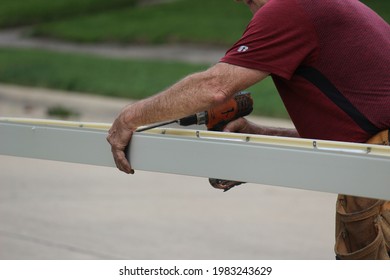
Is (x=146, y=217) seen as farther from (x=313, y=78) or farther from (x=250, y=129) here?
(x=313, y=78)

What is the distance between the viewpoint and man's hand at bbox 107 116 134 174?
127 inches

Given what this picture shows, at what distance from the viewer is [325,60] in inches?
127

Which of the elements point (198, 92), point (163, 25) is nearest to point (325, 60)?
point (198, 92)

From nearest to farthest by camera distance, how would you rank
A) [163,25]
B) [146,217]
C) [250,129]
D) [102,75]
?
[250,129] → [146,217] → [102,75] → [163,25]

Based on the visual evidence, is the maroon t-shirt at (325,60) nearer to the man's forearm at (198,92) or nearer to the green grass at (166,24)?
the man's forearm at (198,92)

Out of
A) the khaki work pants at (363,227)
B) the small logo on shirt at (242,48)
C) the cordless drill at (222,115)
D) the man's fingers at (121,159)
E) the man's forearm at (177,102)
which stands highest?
the small logo on shirt at (242,48)

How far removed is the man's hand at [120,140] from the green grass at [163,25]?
508 inches

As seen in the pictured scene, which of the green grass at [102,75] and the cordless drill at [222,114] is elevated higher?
the green grass at [102,75]

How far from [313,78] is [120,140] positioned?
2.33 feet

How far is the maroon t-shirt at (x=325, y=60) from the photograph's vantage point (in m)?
3.15

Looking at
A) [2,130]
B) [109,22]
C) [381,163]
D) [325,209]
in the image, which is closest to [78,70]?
[109,22]

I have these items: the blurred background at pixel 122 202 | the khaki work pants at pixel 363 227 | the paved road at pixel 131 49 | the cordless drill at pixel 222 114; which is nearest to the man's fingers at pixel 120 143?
the cordless drill at pixel 222 114

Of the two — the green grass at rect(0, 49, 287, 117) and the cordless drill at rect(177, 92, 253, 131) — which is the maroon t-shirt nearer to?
the cordless drill at rect(177, 92, 253, 131)
